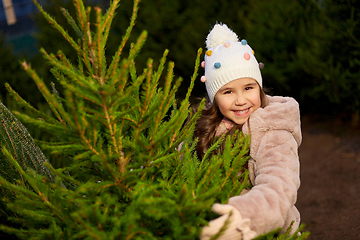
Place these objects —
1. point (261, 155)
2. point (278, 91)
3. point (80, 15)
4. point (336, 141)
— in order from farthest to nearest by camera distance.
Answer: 1. point (278, 91)
2. point (336, 141)
3. point (261, 155)
4. point (80, 15)

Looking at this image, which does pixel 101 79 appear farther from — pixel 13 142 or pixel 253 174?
pixel 253 174

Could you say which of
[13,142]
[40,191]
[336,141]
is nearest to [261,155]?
[40,191]

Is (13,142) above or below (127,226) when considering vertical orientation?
above

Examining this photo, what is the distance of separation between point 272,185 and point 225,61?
3.38ft

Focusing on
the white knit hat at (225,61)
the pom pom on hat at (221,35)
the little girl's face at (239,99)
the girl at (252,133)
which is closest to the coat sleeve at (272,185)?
the girl at (252,133)

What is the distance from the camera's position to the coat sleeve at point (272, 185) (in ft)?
4.46

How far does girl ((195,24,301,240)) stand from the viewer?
134cm

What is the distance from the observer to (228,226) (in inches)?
49.1

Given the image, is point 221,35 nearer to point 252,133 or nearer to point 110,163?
point 252,133

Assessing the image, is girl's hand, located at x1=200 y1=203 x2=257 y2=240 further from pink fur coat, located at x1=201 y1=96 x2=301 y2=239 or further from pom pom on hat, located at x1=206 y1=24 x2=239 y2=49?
pom pom on hat, located at x1=206 y1=24 x2=239 y2=49

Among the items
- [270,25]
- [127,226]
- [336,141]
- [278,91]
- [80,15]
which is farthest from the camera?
[278,91]

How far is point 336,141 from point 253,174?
518 centimetres

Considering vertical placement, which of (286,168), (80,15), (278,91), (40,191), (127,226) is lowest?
(127,226)

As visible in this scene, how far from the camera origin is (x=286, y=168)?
1.69 meters
